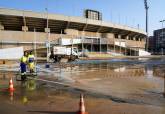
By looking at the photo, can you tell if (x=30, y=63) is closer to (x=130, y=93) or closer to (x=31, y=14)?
(x=130, y=93)

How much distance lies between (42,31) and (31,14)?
29.8ft

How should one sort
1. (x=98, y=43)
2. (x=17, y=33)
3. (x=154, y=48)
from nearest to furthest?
(x=17, y=33), (x=98, y=43), (x=154, y=48)

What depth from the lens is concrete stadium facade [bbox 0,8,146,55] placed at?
2742 inches

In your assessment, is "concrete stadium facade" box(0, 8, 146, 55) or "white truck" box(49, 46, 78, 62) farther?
"concrete stadium facade" box(0, 8, 146, 55)

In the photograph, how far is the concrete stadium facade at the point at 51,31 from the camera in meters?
69.7

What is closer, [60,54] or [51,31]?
[60,54]

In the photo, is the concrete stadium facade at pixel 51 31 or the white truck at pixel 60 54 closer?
the white truck at pixel 60 54

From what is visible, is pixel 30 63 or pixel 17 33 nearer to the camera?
pixel 30 63

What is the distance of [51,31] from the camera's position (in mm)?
81688

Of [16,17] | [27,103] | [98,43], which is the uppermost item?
[16,17]

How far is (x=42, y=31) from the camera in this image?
79.4m

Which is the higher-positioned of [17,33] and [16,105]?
[17,33]

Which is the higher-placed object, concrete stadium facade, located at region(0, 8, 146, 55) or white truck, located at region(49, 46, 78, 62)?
concrete stadium facade, located at region(0, 8, 146, 55)

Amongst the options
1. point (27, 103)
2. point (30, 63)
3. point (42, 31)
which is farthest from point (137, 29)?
point (27, 103)
